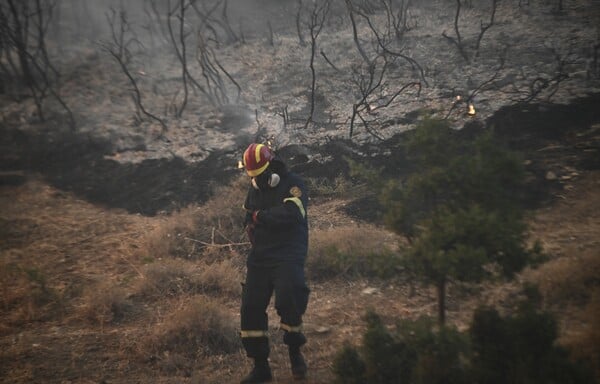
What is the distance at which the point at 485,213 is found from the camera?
103 inches

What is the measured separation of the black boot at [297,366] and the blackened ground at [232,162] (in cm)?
335

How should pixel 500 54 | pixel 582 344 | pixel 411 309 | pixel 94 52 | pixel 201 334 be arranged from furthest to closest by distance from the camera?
pixel 94 52
pixel 500 54
pixel 411 309
pixel 201 334
pixel 582 344

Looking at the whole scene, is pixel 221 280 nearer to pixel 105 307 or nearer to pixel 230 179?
pixel 105 307

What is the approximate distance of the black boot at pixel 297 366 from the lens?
3.54 m

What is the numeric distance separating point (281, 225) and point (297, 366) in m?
1.16

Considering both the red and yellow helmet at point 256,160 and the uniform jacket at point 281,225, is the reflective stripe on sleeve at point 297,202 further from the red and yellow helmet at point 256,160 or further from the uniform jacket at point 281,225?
the red and yellow helmet at point 256,160

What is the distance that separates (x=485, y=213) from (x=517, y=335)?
2.34 ft

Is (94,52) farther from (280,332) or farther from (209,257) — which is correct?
(280,332)

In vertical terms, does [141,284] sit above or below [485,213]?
below

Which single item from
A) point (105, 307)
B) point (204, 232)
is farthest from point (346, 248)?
point (105, 307)

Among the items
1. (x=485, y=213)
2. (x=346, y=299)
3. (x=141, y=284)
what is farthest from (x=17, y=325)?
(x=485, y=213)

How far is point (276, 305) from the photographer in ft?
11.6

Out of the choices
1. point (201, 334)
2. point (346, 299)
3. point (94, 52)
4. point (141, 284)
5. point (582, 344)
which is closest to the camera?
point (582, 344)

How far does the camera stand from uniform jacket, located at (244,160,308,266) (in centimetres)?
358
